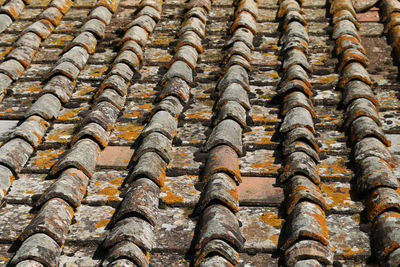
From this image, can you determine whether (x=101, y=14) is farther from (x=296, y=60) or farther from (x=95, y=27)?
(x=296, y=60)

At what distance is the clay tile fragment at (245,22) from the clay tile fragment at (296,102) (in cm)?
130

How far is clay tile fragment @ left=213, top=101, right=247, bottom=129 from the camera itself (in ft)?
12.5

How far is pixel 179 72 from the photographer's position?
439 centimetres

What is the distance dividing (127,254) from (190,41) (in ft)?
8.80

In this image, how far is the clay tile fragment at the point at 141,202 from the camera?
9.70 ft

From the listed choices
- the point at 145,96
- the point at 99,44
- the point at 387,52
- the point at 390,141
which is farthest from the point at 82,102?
the point at 387,52

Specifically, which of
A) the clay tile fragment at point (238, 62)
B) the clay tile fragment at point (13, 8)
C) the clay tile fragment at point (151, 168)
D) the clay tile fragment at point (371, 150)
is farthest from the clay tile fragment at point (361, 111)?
the clay tile fragment at point (13, 8)

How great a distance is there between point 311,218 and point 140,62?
249cm

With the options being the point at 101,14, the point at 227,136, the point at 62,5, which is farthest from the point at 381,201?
the point at 62,5

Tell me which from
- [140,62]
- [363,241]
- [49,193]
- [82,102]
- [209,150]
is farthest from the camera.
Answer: [140,62]

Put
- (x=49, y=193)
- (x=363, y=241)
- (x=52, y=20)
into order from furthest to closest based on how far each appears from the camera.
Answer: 1. (x=52, y=20)
2. (x=49, y=193)
3. (x=363, y=241)

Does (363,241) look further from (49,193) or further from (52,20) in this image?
(52,20)

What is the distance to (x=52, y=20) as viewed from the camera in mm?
5578

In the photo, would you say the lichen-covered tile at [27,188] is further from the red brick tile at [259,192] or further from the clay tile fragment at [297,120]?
the clay tile fragment at [297,120]
